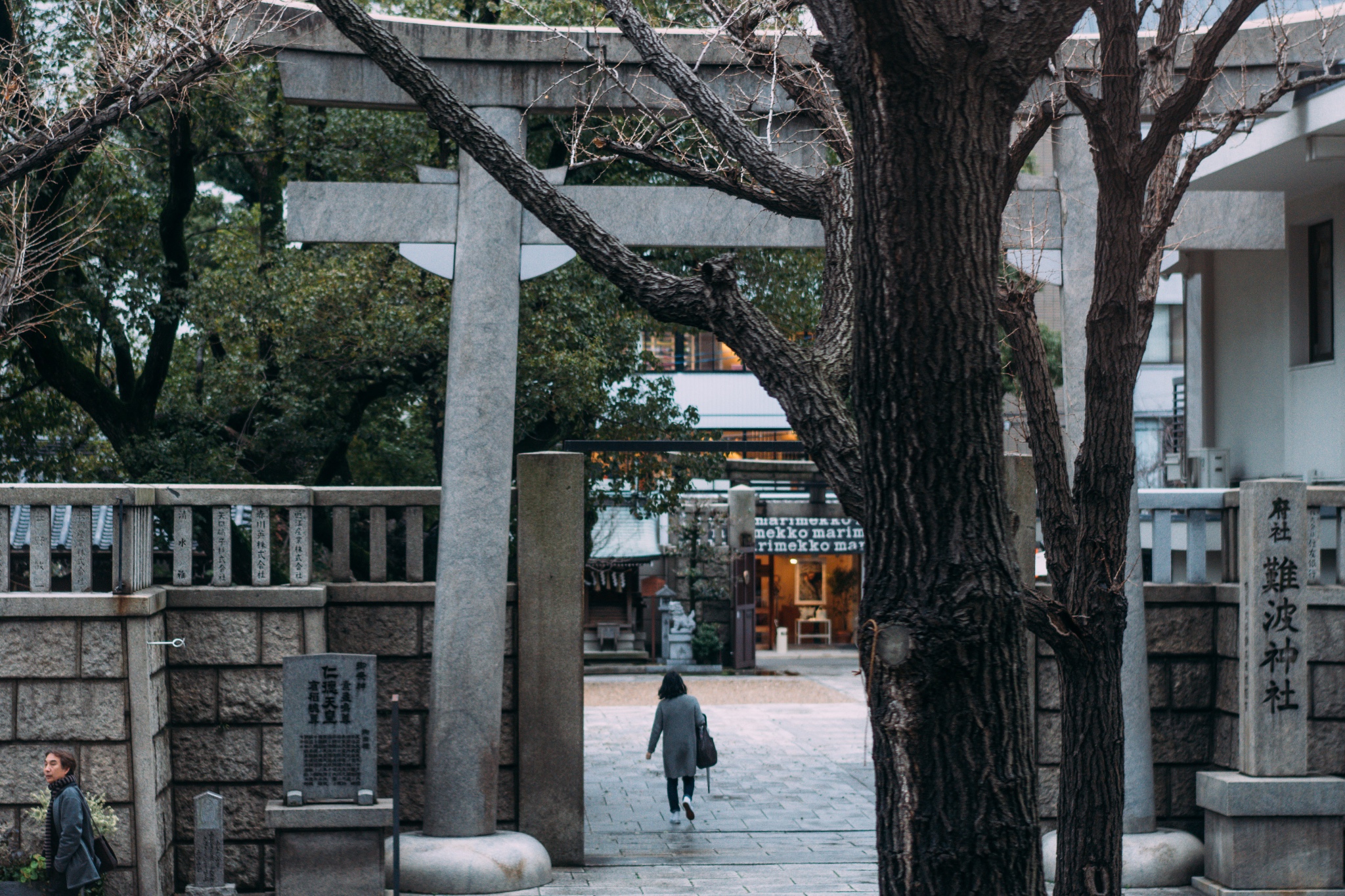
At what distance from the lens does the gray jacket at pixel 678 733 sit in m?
12.6

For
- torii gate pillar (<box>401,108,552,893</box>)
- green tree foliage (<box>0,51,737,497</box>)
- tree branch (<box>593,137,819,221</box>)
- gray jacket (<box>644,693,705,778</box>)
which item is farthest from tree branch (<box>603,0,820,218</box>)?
green tree foliage (<box>0,51,737,497</box>)

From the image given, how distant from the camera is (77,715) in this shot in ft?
29.2

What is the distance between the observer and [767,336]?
513 centimetres

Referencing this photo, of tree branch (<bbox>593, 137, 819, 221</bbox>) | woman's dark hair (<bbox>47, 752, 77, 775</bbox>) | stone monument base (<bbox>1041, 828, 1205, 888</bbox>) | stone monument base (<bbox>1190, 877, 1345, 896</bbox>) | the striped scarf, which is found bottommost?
stone monument base (<bbox>1190, 877, 1345, 896</bbox>)

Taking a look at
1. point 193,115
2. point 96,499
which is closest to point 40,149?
point 96,499

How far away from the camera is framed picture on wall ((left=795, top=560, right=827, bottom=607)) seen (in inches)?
1296

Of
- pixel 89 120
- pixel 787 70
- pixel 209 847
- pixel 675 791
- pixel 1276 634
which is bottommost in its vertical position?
pixel 675 791

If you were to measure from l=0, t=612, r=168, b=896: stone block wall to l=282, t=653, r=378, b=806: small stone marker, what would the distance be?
3.61 feet

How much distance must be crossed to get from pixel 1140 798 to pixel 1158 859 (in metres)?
0.48

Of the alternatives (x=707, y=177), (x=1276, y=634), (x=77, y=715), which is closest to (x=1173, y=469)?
(x=1276, y=634)

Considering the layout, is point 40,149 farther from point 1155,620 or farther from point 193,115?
point 1155,620

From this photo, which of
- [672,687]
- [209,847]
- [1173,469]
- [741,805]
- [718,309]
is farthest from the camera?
[1173,469]

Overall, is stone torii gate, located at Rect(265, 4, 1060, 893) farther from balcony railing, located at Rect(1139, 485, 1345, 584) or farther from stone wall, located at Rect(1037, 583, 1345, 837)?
stone wall, located at Rect(1037, 583, 1345, 837)

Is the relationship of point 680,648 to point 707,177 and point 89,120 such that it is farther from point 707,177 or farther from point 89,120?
point 707,177
